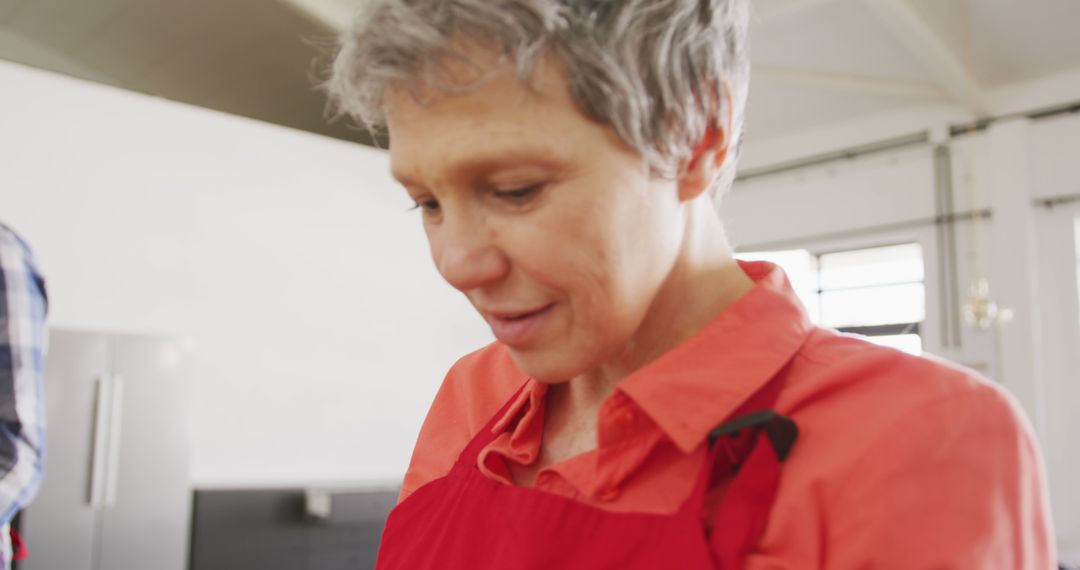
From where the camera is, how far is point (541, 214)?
0.74 meters

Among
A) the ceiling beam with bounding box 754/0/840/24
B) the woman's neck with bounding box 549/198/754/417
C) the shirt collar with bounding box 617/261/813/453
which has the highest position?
the ceiling beam with bounding box 754/0/840/24

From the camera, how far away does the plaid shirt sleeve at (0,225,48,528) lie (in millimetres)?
1454

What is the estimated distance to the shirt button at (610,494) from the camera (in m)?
0.77

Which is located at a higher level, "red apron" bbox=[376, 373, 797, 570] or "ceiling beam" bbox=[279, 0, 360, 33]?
"ceiling beam" bbox=[279, 0, 360, 33]

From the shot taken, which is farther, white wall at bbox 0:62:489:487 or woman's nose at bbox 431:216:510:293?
white wall at bbox 0:62:489:487

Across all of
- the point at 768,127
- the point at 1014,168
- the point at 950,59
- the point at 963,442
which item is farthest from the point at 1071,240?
the point at 963,442

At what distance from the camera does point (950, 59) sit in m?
5.31

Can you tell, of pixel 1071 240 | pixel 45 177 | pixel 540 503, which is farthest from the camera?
pixel 1071 240

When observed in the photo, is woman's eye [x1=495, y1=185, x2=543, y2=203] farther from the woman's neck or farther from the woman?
the woman's neck

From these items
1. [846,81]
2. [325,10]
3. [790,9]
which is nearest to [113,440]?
[325,10]

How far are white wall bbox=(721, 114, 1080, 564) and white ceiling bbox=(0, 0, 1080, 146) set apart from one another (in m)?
0.34

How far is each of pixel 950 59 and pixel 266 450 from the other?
4.22m

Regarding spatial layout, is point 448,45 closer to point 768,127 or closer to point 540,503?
point 540,503

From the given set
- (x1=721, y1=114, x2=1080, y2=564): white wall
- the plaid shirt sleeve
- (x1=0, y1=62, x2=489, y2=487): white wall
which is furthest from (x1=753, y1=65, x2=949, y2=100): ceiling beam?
the plaid shirt sleeve
